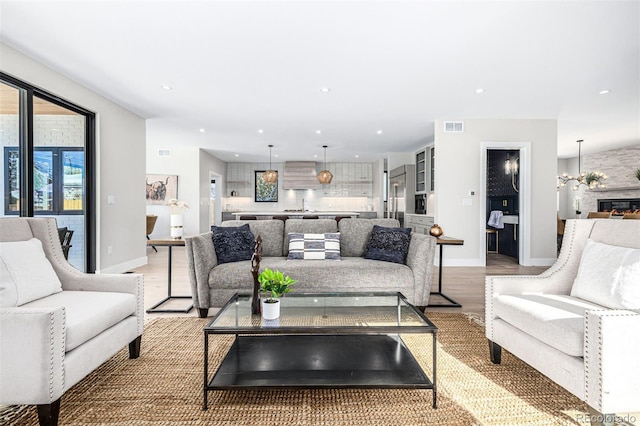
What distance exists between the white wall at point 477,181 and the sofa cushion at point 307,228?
278 cm

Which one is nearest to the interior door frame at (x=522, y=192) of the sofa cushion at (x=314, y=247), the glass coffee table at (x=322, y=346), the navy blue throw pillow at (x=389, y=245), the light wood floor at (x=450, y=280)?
the light wood floor at (x=450, y=280)

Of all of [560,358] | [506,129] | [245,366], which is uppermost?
[506,129]

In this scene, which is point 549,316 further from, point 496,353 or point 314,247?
point 314,247

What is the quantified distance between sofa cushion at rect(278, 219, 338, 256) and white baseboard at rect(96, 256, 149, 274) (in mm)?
2760

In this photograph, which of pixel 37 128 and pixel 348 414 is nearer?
pixel 348 414

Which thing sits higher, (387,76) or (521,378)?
(387,76)

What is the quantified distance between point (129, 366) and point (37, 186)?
109 inches

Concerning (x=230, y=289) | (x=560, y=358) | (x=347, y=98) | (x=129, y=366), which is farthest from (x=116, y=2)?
(x=560, y=358)

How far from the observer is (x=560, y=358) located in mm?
1514

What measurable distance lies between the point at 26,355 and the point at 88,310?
377 millimetres

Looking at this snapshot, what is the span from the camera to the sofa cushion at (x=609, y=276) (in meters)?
1.67

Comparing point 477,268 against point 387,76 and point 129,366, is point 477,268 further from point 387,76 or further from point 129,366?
point 129,366

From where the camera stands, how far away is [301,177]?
10.1 meters

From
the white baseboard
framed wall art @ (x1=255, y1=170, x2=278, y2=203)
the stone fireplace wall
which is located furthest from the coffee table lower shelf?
the stone fireplace wall
